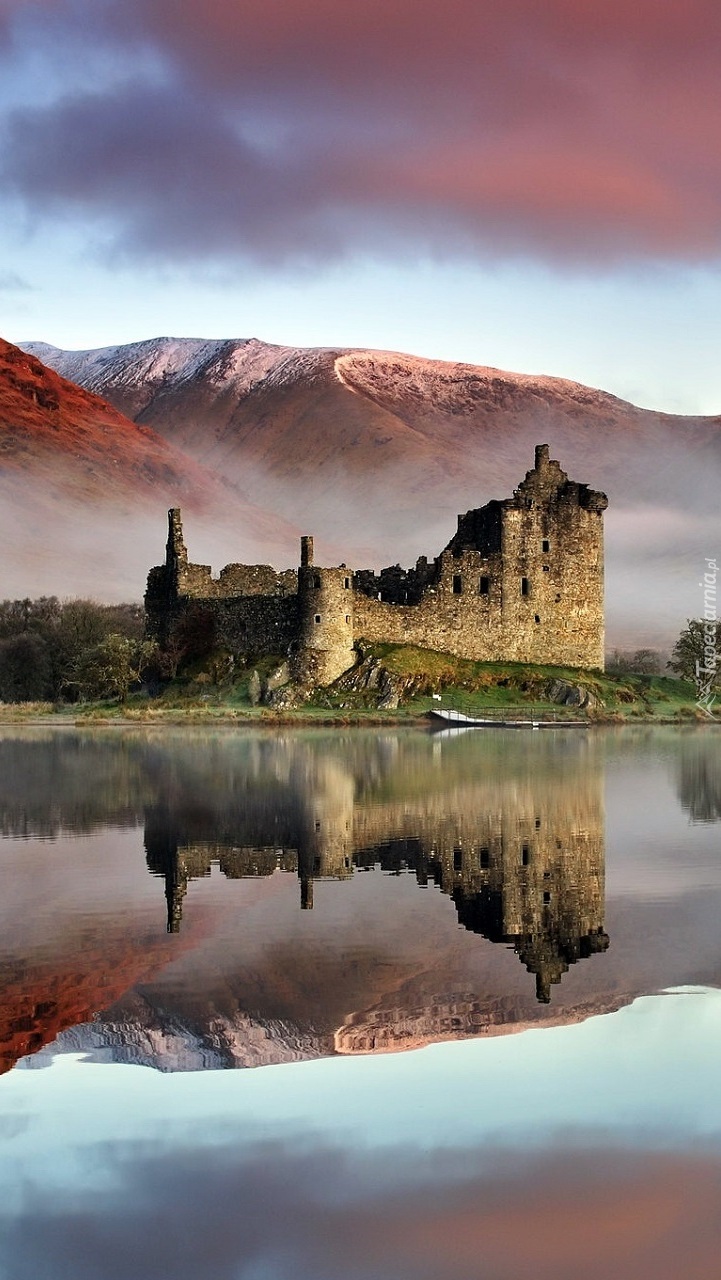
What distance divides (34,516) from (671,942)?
185 m

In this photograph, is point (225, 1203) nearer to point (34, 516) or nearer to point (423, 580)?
point (423, 580)

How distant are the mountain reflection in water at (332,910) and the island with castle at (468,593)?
3055 cm

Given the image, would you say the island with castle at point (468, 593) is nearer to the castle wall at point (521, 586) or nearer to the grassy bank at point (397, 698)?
the castle wall at point (521, 586)

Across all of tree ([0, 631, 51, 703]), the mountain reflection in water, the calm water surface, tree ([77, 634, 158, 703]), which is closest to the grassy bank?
tree ([77, 634, 158, 703])

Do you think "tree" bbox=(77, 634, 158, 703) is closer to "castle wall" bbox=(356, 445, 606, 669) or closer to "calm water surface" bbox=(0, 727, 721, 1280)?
"castle wall" bbox=(356, 445, 606, 669)

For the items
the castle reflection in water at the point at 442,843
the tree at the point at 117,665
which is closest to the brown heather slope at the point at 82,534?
the tree at the point at 117,665

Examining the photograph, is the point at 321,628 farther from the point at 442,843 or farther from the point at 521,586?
the point at 442,843

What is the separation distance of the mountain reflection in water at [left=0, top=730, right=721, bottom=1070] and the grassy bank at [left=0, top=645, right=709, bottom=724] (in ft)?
86.0

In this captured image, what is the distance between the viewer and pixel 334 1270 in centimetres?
583

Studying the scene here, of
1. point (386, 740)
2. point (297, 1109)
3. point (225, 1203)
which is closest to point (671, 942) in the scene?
point (297, 1109)

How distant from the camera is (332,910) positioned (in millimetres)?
13461

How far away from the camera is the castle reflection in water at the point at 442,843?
12.7 meters

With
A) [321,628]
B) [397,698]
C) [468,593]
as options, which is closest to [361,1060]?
[397,698]

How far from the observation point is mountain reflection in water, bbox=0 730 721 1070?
9141 mm
